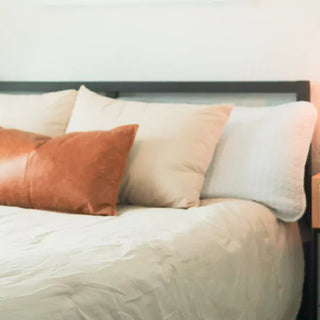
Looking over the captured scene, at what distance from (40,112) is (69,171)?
0.59m

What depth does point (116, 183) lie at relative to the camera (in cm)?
233

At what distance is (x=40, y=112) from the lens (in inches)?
112

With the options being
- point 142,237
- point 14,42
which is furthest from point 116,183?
point 14,42

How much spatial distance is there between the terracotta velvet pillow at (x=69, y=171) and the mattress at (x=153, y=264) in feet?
0.20

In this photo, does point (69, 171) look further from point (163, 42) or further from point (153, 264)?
point (163, 42)

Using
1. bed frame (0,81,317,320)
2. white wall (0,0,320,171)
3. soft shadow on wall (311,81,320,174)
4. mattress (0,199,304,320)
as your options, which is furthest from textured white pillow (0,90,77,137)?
soft shadow on wall (311,81,320,174)

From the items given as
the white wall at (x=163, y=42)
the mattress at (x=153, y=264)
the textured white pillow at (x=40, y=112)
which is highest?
the white wall at (x=163, y=42)

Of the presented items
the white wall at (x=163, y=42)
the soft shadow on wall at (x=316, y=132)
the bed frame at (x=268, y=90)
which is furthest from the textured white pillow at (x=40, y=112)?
the soft shadow on wall at (x=316, y=132)

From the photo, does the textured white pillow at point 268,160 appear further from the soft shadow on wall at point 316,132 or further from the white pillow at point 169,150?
the soft shadow on wall at point 316,132

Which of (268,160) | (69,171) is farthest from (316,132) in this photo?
(69,171)

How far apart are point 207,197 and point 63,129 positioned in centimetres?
66

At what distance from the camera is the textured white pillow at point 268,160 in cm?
240

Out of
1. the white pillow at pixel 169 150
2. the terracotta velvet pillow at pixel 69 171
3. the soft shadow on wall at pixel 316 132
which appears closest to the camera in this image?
the terracotta velvet pillow at pixel 69 171

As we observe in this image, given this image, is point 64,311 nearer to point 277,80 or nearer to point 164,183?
point 164,183
